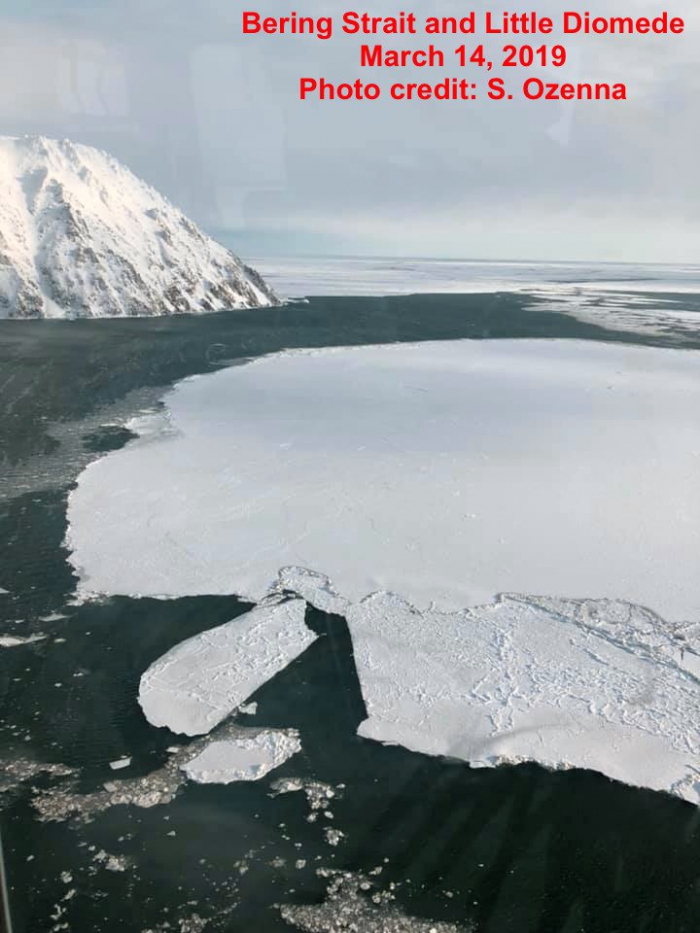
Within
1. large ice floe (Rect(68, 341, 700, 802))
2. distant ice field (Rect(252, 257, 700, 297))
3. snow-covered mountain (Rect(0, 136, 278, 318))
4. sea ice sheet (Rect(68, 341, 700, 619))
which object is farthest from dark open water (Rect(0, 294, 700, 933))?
distant ice field (Rect(252, 257, 700, 297))

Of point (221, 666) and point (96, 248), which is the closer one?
point (221, 666)

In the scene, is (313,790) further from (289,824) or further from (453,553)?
(453,553)

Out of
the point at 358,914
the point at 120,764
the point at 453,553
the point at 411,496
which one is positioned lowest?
the point at 358,914

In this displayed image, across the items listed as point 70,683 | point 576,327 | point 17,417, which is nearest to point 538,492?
point 70,683

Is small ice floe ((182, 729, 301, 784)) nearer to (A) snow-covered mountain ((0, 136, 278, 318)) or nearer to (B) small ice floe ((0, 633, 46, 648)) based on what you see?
(B) small ice floe ((0, 633, 46, 648))

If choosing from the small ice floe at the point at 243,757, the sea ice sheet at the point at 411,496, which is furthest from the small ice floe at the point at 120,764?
the sea ice sheet at the point at 411,496

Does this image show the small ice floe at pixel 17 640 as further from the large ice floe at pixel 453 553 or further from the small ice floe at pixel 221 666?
the small ice floe at pixel 221 666

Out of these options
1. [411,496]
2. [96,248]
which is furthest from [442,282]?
[411,496]
